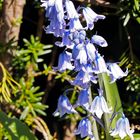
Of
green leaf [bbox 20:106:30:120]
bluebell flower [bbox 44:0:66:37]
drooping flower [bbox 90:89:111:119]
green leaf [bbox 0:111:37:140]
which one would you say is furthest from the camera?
green leaf [bbox 20:106:30:120]

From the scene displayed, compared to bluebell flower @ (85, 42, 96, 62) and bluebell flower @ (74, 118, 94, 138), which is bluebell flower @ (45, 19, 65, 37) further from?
bluebell flower @ (74, 118, 94, 138)

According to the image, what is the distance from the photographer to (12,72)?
2.33 m

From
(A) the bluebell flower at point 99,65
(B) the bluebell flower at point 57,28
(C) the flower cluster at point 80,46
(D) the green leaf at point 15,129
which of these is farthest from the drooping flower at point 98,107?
(D) the green leaf at point 15,129

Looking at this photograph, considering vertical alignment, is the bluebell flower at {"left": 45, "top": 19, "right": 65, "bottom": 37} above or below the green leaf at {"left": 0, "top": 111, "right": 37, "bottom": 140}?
above

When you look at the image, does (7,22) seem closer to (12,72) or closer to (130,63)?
(12,72)

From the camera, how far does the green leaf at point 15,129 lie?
1823 millimetres

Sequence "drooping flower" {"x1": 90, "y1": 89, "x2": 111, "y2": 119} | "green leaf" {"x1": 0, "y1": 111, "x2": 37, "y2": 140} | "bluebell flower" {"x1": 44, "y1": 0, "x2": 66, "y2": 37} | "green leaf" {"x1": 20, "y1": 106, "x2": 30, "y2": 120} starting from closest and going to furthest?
"bluebell flower" {"x1": 44, "y1": 0, "x2": 66, "y2": 37}
"drooping flower" {"x1": 90, "y1": 89, "x2": 111, "y2": 119}
"green leaf" {"x1": 0, "y1": 111, "x2": 37, "y2": 140}
"green leaf" {"x1": 20, "y1": 106, "x2": 30, "y2": 120}

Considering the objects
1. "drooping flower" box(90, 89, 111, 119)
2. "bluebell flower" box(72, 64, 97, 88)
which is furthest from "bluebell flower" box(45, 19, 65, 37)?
"drooping flower" box(90, 89, 111, 119)

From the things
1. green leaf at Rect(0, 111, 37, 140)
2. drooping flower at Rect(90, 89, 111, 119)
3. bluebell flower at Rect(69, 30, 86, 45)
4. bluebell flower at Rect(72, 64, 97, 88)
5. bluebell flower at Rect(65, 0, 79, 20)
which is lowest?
green leaf at Rect(0, 111, 37, 140)

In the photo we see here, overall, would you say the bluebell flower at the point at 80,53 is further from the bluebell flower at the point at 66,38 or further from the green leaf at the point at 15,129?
the green leaf at the point at 15,129

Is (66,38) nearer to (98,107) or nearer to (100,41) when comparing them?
(100,41)

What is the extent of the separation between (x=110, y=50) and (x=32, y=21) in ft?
1.39

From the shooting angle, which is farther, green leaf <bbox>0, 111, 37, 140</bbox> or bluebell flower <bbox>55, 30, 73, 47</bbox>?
green leaf <bbox>0, 111, 37, 140</bbox>

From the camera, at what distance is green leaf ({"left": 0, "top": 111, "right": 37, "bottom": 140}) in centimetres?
182
